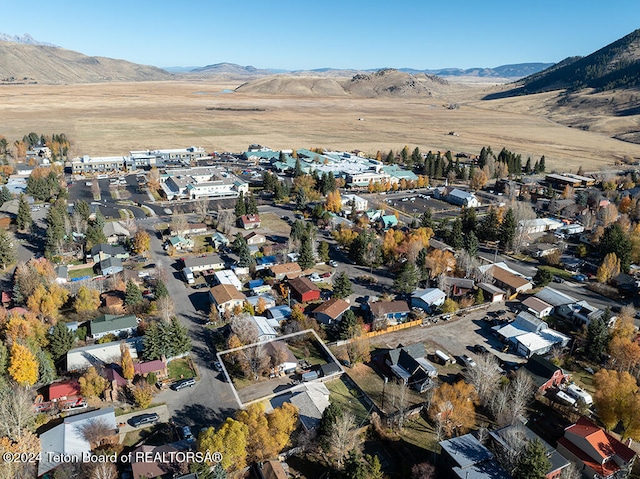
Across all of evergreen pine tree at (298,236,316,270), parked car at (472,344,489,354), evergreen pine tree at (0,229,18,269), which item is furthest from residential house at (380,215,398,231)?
evergreen pine tree at (0,229,18,269)

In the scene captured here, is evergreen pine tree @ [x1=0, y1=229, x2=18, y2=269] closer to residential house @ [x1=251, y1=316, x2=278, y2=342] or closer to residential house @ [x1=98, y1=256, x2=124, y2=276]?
residential house @ [x1=98, y1=256, x2=124, y2=276]

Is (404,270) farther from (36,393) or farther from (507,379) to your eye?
(36,393)

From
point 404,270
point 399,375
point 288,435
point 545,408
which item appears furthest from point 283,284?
point 545,408

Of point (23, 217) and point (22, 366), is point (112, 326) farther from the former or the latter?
point (23, 217)

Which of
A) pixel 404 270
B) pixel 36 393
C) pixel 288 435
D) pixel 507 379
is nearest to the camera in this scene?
pixel 288 435

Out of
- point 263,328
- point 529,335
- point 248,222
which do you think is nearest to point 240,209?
point 248,222

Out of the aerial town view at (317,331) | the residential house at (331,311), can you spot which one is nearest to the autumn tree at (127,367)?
the aerial town view at (317,331)

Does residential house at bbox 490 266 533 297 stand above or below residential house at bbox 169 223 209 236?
below
